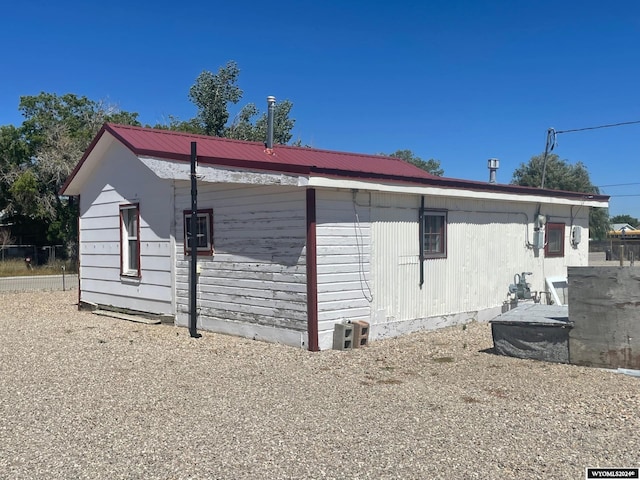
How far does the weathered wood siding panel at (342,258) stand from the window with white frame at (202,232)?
2467mm

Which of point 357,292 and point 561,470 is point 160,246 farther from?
point 561,470

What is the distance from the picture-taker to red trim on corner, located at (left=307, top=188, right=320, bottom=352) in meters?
8.70

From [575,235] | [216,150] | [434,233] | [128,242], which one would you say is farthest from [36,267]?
[575,235]

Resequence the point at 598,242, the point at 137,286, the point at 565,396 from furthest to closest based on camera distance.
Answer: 1. the point at 598,242
2. the point at 137,286
3. the point at 565,396

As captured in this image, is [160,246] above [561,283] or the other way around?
above

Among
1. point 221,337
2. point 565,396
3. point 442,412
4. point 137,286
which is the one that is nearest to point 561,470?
point 442,412

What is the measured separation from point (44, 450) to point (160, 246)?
22.8 ft

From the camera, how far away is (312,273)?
874 centimetres

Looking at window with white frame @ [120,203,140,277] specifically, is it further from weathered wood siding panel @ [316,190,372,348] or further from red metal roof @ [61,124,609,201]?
weathered wood siding panel @ [316,190,372,348]

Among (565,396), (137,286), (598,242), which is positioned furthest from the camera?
(598,242)

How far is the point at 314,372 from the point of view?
7.48 meters

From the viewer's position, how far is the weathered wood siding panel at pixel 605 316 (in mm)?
7258

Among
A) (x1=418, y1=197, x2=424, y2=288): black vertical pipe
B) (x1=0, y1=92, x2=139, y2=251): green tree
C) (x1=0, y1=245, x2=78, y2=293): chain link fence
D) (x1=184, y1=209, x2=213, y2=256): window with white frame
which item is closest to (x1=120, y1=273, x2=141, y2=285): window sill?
(x1=184, y1=209, x2=213, y2=256): window with white frame

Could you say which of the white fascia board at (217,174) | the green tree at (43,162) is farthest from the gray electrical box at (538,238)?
the green tree at (43,162)
